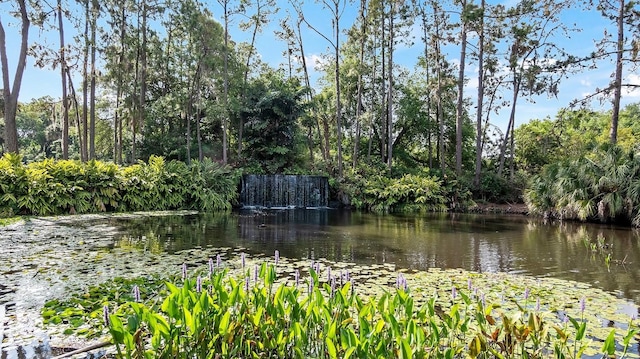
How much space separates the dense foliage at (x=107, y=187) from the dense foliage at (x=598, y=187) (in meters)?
11.4

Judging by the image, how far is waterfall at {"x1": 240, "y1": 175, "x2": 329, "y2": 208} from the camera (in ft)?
60.1

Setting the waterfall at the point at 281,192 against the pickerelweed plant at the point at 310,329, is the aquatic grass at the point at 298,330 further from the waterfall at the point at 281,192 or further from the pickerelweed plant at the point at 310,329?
the waterfall at the point at 281,192

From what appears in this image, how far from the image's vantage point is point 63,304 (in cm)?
361

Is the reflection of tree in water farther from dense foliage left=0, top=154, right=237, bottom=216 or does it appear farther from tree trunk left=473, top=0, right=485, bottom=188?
dense foliage left=0, top=154, right=237, bottom=216

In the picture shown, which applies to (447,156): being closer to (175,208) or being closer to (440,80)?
(440,80)

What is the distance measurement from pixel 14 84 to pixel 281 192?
10413mm

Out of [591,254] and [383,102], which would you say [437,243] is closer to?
[591,254]

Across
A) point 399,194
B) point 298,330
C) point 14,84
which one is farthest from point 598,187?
point 14,84

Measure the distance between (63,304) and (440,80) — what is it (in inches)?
710

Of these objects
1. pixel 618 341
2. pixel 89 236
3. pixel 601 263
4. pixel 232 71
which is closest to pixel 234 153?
pixel 232 71

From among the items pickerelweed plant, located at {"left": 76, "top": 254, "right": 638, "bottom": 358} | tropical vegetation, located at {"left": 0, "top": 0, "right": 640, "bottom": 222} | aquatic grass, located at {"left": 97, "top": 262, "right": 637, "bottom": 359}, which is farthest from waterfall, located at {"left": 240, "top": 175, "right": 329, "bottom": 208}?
aquatic grass, located at {"left": 97, "top": 262, "right": 637, "bottom": 359}

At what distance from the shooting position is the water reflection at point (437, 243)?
5871 mm

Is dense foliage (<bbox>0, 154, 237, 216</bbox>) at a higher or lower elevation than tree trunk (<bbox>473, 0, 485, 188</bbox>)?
lower

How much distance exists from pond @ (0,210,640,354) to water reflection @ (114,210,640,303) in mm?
18
